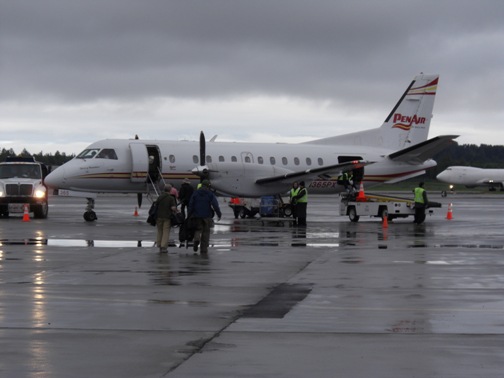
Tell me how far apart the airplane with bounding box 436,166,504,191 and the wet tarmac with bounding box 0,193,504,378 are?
268 feet

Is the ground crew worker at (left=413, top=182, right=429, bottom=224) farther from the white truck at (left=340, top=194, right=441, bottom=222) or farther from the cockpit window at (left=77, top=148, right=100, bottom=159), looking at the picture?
the cockpit window at (left=77, top=148, right=100, bottom=159)

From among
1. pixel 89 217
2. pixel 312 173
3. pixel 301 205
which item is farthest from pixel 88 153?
pixel 301 205

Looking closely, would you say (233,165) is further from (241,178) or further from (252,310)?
(252,310)

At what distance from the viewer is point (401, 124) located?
44.8m

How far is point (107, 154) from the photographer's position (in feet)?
121

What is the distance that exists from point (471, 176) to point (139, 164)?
72.8 m

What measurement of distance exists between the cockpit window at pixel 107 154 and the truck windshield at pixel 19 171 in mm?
2966

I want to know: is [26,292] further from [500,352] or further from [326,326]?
[500,352]

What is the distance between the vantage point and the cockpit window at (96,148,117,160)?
120 ft

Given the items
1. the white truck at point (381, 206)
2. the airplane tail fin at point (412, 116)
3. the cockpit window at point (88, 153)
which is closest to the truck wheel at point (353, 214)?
the white truck at point (381, 206)

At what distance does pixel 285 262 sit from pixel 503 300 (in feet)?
20.9

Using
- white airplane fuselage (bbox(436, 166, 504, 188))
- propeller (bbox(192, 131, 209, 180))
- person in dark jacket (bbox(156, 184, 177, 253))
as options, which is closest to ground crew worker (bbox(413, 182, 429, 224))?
propeller (bbox(192, 131, 209, 180))

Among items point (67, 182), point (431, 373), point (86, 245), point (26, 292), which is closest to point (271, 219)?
point (67, 182)

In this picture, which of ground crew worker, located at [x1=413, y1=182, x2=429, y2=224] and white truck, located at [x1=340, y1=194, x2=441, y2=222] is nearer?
ground crew worker, located at [x1=413, y1=182, x2=429, y2=224]
